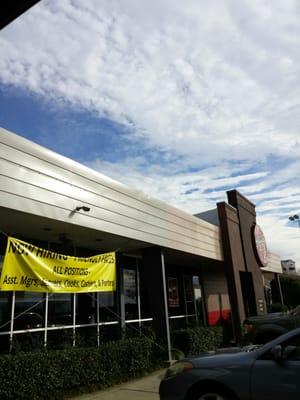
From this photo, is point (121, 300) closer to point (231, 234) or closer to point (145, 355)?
point (145, 355)

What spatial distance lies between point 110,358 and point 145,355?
57.6 inches

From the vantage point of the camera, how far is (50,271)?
24.6 feet

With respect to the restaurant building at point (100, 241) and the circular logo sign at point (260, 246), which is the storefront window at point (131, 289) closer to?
the restaurant building at point (100, 241)

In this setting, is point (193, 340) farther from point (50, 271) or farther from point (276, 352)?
point (276, 352)

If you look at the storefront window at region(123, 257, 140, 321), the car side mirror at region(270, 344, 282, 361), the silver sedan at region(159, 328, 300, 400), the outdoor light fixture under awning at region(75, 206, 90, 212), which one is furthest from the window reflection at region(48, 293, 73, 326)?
the car side mirror at region(270, 344, 282, 361)

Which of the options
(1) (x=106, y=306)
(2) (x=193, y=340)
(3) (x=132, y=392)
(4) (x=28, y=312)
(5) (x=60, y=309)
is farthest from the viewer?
(2) (x=193, y=340)

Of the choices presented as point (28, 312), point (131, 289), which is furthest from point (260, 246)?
point (28, 312)

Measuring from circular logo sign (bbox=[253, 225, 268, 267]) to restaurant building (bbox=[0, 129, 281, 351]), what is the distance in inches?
83.0

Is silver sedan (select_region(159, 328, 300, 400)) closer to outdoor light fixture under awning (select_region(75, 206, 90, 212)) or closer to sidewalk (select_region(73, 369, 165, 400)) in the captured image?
sidewalk (select_region(73, 369, 165, 400))

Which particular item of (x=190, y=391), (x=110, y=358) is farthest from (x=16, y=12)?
(x=110, y=358)

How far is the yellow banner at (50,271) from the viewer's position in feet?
22.2

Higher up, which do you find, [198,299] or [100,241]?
[100,241]

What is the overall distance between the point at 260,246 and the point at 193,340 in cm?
969

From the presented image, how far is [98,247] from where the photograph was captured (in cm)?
1096
